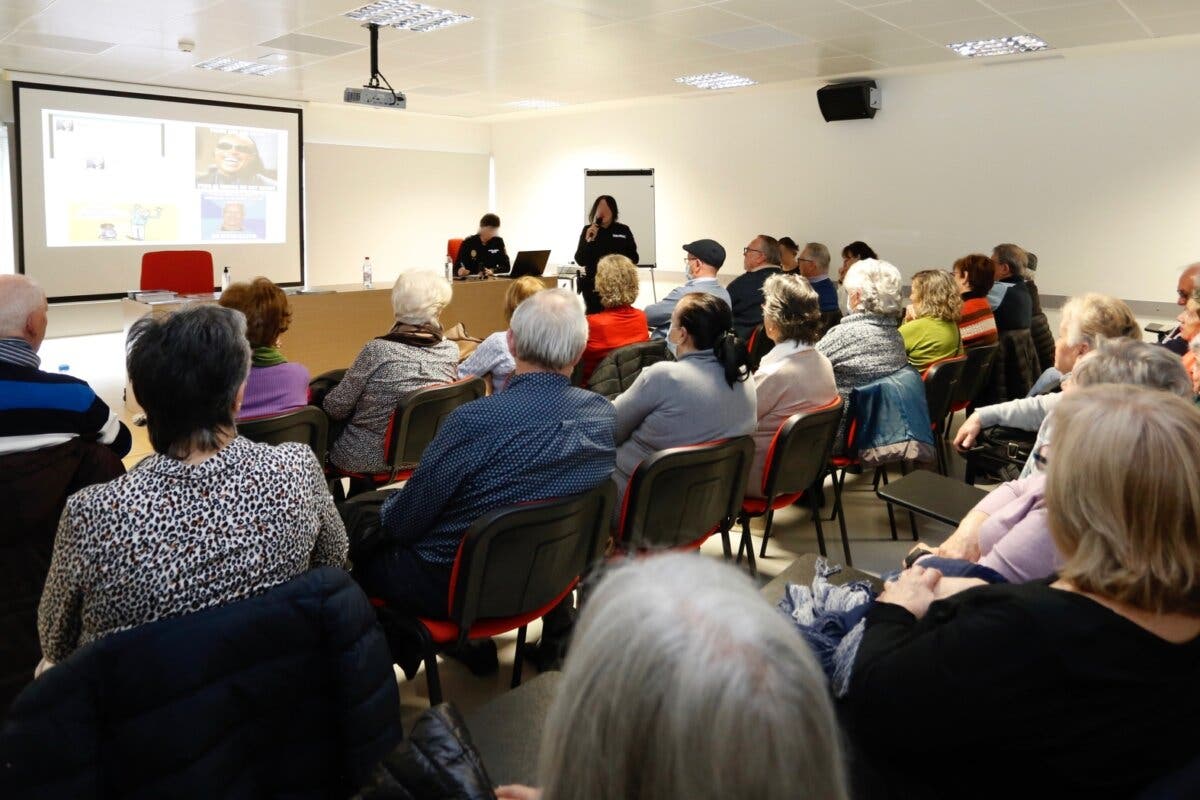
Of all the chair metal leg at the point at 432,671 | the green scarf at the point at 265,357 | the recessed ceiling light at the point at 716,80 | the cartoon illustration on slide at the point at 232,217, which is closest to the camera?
the chair metal leg at the point at 432,671

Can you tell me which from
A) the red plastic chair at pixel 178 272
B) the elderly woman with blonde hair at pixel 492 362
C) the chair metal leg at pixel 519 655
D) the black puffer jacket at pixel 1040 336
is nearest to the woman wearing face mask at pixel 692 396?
the chair metal leg at pixel 519 655

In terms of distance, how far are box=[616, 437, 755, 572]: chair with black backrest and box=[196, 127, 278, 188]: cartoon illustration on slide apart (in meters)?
8.27

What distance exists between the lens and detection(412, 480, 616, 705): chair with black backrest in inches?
76.9

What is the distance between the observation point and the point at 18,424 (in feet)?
6.54

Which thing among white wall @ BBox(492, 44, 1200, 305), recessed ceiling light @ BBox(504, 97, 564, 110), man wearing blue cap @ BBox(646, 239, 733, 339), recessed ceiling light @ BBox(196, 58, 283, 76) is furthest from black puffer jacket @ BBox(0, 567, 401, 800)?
recessed ceiling light @ BBox(504, 97, 564, 110)

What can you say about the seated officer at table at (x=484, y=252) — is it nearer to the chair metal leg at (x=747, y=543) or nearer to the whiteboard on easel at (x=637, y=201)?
the whiteboard on easel at (x=637, y=201)

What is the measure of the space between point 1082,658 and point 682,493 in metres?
1.55

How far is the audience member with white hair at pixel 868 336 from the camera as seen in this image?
377 cm

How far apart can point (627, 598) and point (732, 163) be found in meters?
9.06

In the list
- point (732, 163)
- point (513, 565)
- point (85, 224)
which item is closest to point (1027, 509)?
point (513, 565)

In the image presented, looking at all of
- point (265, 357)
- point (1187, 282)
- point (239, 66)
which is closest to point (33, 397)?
point (265, 357)

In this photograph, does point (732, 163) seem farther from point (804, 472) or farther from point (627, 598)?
point (627, 598)

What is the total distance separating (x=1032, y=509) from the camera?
185 cm

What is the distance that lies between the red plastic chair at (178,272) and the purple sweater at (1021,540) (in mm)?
6293
